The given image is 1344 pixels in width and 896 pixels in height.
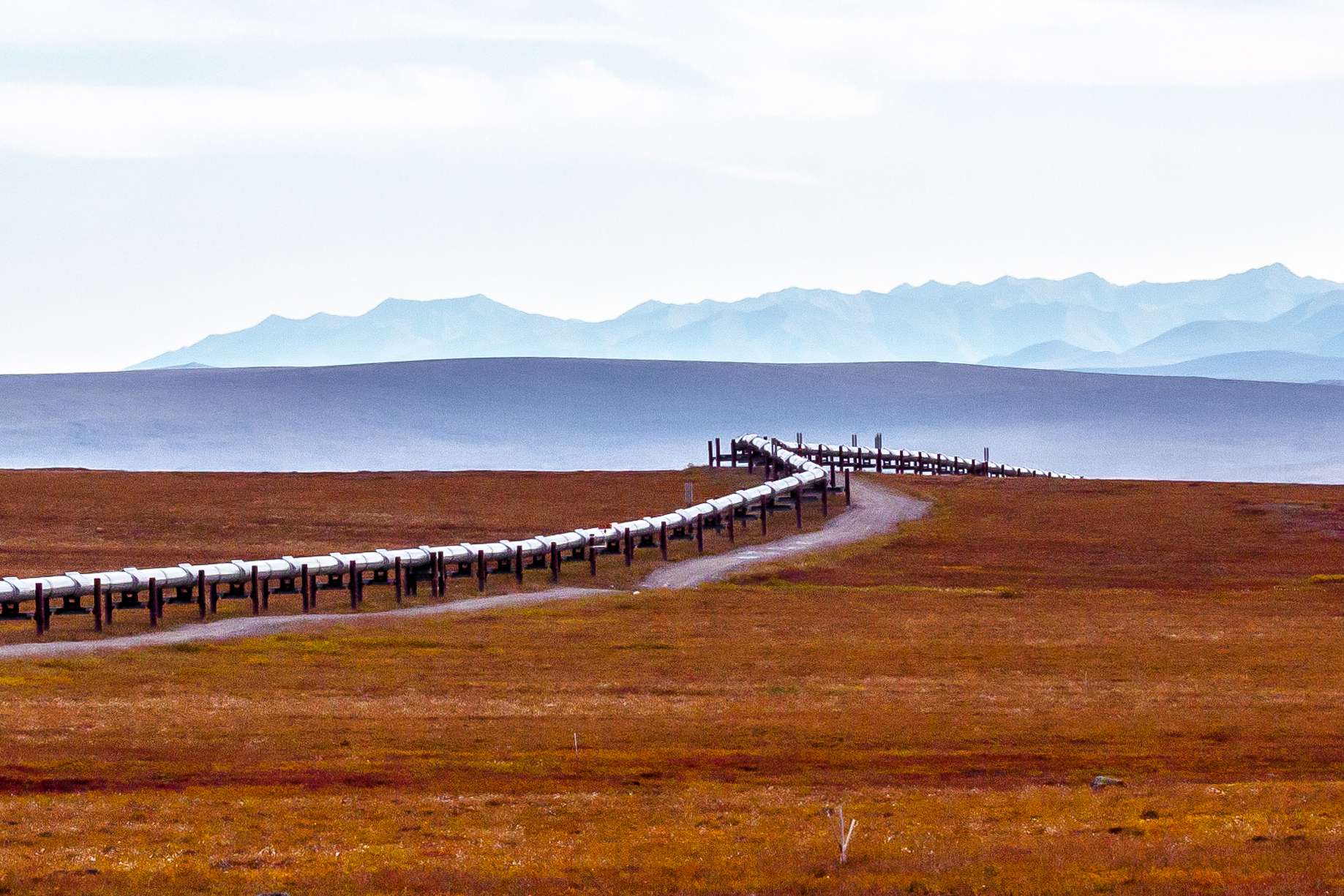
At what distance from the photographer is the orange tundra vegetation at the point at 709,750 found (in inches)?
766

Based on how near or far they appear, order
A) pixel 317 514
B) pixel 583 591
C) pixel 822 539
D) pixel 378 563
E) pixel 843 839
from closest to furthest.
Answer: pixel 843 839, pixel 378 563, pixel 583 591, pixel 822 539, pixel 317 514

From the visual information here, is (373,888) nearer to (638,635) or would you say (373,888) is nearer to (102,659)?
(102,659)

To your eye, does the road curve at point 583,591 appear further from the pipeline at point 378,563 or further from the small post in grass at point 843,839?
the small post in grass at point 843,839

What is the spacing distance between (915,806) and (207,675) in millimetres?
21092

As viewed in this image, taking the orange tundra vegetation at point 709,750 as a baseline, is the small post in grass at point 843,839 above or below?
above

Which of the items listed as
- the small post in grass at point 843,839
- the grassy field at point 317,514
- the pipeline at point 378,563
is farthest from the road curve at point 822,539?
the small post in grass at point 843,839

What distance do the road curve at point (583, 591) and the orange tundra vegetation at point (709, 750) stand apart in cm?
196

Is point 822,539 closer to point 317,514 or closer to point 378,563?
point 378,563

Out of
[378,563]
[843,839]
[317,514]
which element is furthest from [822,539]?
[843,839]

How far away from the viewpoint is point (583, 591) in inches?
2343

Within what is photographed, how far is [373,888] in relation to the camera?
61.0 feet

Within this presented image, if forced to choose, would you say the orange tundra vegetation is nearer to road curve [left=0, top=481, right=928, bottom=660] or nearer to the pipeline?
road curve [left=0, top=481, right=928, bottom=660]

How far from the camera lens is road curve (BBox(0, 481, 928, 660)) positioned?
4494 cm

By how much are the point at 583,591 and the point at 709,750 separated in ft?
99.4
